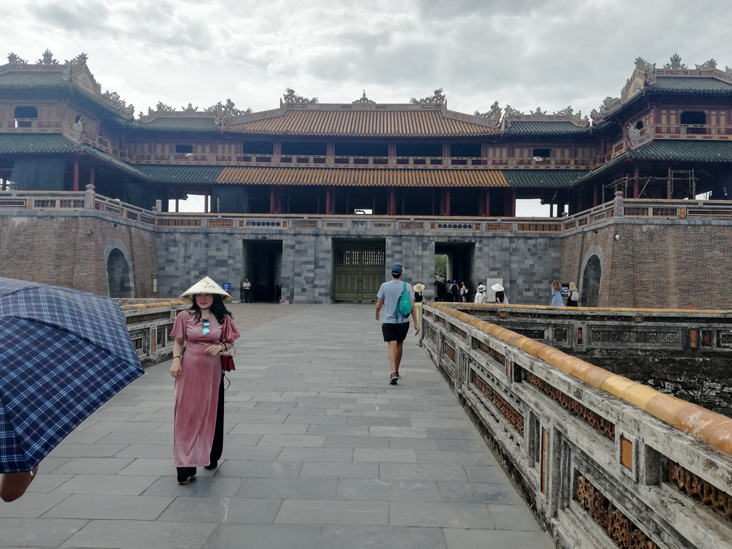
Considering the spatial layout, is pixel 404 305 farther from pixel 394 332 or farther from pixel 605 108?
pixel 605 108

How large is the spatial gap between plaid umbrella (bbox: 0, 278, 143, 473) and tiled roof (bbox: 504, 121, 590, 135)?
91.1ft

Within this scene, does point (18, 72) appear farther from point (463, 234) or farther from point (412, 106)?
point (463, 234)

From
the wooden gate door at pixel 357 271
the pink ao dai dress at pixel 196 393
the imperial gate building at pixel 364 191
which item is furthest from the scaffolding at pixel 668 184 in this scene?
the pink ao dai dress at pixel 196 393

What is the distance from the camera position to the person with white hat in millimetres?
3391

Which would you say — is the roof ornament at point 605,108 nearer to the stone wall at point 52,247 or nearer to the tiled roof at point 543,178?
the tiled roof at point 543,178

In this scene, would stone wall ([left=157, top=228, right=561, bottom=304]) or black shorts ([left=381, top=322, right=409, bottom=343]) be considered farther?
stone wall ([left=157, top=228, right=561, bottom=304])

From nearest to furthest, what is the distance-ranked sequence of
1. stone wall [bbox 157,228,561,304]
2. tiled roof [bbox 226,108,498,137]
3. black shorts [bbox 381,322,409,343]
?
black shorts [bbox 381,322,409,343] < stone wall [bbox 157,228,561,304] < tiled roof [bbox 226,108,498,137]

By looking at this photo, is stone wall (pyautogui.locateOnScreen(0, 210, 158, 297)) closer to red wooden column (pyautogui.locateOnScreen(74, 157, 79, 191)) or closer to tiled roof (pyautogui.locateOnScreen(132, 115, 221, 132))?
red wooden column (pyautogui.locateOnScreen(74, 157, 79, 191))

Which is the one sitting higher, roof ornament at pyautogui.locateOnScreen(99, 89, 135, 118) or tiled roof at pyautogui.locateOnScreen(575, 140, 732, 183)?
roof ornament at pyautogui.locateOnScreen(99, 89, 135, 118)

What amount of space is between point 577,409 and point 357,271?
76.6 ft

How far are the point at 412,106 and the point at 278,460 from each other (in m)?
29.4

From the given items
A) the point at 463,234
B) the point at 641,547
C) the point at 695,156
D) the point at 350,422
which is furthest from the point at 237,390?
the point at 695,156

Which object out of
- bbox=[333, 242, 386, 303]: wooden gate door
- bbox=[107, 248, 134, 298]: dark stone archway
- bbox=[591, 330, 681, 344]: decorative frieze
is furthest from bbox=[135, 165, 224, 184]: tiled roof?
bbox=[591, 330, 681, 344]: decorative frieze

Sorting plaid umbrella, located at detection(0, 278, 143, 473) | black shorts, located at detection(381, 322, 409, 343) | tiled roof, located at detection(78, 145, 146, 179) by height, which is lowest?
black shorts, located at detection(381, 322, 409, 343)
